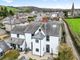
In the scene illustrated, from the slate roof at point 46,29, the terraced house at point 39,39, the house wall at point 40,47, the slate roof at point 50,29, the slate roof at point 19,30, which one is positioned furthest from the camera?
the slate roof at point 19,30

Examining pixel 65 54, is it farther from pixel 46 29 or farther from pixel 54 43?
pixel 46 29

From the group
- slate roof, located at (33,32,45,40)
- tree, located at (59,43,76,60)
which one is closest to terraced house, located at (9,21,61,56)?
slate roof, located at (33,32,45,40)

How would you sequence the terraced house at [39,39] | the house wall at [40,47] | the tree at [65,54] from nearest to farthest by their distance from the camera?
the tree at [65,54], the house wall at [40,47], the terraced house at [39,39]

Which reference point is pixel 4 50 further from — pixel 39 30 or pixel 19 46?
pixel 39 30

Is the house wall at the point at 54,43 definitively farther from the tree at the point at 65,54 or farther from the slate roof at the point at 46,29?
the tree at the point at 65,54

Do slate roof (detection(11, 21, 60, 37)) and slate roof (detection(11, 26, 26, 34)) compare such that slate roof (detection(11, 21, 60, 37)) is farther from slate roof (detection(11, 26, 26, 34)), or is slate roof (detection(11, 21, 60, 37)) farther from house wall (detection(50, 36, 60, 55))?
house wall (detection(50, 36, 60, 55))

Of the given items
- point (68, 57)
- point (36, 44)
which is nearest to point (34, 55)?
point (36, 44)

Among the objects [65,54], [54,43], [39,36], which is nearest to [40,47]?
[39,36]

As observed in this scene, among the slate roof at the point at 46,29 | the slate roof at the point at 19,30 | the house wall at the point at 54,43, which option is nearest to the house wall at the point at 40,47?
the house wall at the point at 54,43
